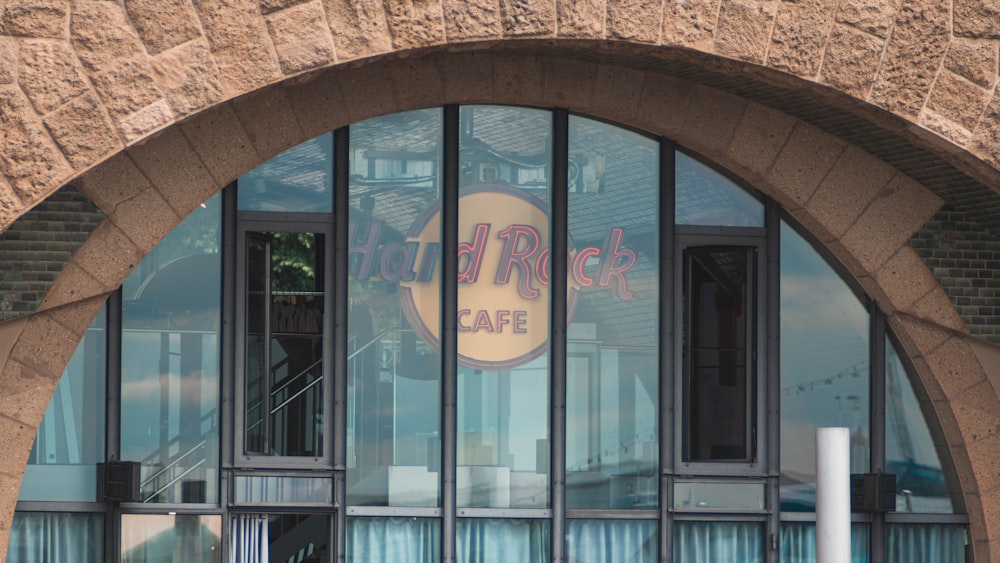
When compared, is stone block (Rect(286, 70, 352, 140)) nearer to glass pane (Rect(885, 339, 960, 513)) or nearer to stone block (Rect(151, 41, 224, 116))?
stone block (Rect(151, 41, 224, 116))

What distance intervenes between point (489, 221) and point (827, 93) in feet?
10.9

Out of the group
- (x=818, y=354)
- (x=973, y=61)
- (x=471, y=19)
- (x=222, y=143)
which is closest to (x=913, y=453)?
(x=818, y=354)

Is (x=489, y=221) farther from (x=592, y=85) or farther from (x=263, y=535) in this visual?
(x=263, y=535)

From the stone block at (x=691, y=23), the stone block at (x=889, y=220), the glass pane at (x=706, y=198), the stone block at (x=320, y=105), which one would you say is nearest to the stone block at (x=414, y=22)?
the stone block at (x=691, y=23)

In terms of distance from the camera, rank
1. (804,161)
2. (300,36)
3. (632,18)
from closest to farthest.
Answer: (300,36) → (632,18) → (804,161)

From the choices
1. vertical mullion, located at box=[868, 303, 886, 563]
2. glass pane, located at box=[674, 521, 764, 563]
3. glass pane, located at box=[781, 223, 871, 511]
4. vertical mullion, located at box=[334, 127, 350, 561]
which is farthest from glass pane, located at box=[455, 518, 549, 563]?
vertical mullion, located at box=[868, 303, 886, 563]

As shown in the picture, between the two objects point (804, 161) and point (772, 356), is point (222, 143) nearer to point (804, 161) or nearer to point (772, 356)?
point (804, 161)

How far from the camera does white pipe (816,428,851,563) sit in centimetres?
803

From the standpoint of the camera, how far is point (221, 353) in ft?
38.4

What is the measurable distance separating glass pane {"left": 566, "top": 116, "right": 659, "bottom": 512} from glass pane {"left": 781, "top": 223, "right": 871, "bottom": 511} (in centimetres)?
121

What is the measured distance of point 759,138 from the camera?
39.1ft

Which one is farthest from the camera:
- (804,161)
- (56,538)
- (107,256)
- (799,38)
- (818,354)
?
(818,354)

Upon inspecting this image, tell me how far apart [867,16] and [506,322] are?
4.03m

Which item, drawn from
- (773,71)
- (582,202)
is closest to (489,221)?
(582,202)
